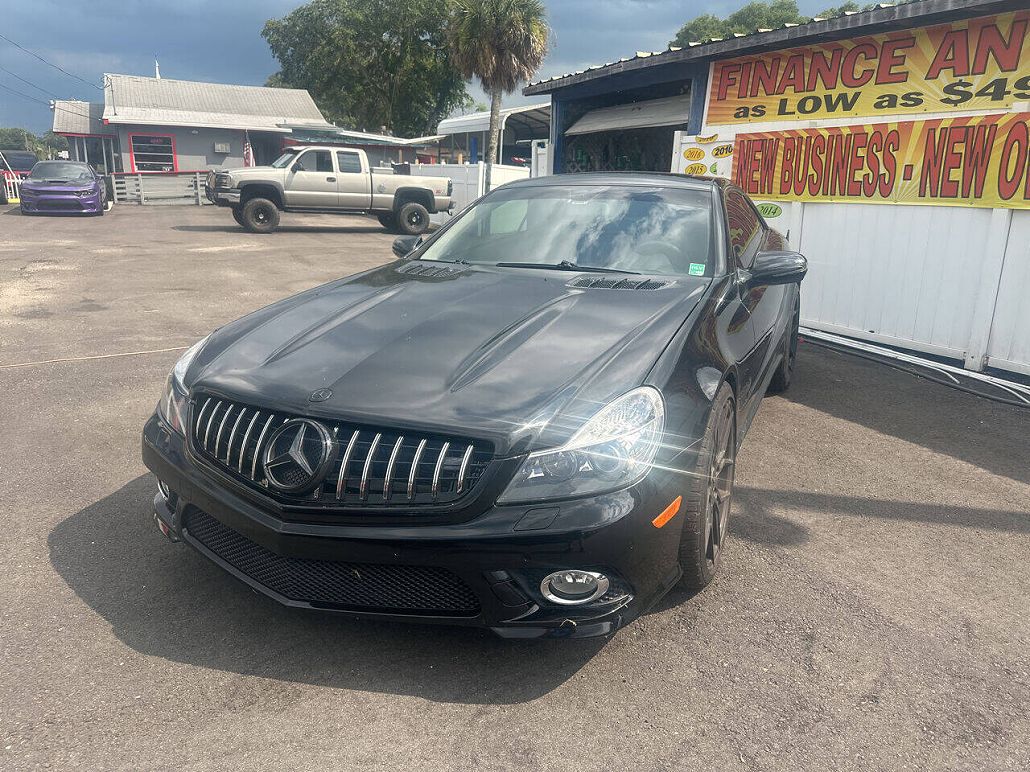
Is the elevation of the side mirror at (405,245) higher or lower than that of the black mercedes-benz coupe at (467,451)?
higher

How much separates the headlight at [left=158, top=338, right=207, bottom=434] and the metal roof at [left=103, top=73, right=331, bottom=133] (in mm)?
32380

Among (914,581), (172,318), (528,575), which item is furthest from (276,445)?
(172,318)

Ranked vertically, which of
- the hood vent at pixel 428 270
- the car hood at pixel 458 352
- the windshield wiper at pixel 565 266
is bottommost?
the car hood at pixel 458 352

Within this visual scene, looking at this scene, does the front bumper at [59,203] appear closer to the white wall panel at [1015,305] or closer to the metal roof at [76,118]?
the metal roof at [76,118]

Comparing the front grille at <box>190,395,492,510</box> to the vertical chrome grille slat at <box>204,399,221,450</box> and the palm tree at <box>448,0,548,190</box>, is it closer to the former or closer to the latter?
the vertical chrome grille slat at <box>204,399,221,450</box>

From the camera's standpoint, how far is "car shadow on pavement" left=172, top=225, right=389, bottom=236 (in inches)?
736

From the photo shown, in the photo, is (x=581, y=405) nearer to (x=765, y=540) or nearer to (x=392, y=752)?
(x=392, y=752)

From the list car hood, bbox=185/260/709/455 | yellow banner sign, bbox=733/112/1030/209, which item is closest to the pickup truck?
yellow banner sign, bbox=733/112/1030/209

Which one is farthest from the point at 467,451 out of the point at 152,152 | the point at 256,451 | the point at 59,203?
the point at 152,152

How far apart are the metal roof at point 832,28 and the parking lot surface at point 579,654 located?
3.87m

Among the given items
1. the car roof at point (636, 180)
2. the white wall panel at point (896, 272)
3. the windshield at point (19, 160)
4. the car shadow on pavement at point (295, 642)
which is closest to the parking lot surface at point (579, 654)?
the car shadow on pavement at point (295, 642)

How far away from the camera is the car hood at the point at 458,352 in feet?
7.86

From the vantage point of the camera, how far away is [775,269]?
12.7ft

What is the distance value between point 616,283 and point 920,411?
3313mm
